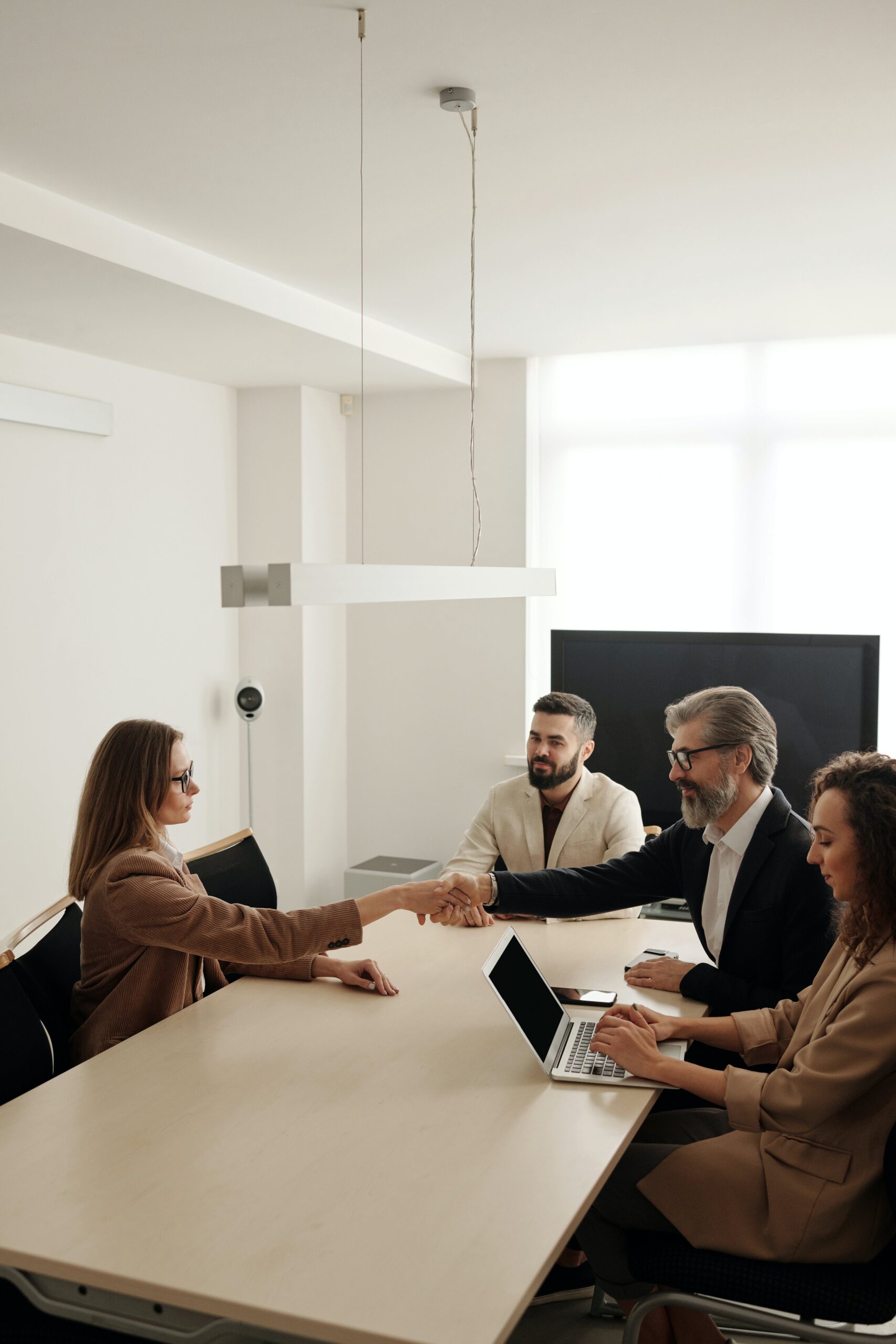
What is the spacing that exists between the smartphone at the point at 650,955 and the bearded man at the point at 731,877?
3.3 inches

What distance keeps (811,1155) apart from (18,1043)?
1421mm

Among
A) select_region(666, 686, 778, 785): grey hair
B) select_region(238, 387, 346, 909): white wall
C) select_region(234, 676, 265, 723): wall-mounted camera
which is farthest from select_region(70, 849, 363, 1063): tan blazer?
select_region(238, 387, 346, 909): white wall

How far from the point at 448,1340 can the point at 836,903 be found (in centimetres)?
152

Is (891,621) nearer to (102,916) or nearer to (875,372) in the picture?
(875,372)

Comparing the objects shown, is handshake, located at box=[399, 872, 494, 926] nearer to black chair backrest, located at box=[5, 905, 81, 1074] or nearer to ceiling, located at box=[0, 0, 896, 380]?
black chair backrest, located at box=[5, 905, 81, 1074]

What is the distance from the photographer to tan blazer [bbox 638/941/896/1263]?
1920 mm

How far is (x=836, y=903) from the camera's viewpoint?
8.58ft

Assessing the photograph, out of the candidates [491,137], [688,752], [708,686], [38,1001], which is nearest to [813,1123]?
[688,752]

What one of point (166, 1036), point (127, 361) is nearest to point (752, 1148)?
point (166, 1036)

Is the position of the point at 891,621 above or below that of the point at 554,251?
below

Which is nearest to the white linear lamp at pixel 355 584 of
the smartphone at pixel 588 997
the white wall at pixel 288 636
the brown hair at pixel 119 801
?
the brown hair at pixel 119 801

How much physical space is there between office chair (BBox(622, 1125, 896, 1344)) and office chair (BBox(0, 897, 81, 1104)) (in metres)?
1.17

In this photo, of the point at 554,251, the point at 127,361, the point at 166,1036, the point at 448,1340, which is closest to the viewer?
the point at 448,1340

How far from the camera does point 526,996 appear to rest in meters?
2.35
